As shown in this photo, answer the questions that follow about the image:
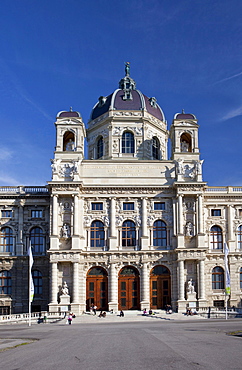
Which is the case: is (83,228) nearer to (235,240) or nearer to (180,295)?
(180,295)

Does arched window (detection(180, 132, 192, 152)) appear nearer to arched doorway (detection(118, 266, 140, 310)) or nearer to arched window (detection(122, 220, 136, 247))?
arched window (detection(122, 220, 136, 247))

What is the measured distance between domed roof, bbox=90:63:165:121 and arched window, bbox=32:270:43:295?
81.7 feet

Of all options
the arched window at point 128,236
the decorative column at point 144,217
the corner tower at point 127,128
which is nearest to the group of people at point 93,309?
the arched window at point 128,236

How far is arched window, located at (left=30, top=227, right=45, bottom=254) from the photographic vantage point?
64.9m

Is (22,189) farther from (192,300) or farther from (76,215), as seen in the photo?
(192,300)

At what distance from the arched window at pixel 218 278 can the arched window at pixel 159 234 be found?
774 centimetres

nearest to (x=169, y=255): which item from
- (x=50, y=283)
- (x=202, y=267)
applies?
(x=202, y=267)

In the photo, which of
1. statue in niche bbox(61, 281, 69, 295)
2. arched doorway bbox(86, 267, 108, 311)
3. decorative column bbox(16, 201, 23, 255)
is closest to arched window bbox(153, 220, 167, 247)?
arched doorway bbox(86, 267, 108, 311)

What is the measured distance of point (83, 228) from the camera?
62.8m

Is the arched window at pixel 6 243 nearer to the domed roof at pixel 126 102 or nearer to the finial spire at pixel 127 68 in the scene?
the domed roof at pixel 126 102

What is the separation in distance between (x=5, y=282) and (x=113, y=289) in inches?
558

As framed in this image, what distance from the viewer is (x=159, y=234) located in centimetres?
6372

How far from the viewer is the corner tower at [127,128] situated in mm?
70688

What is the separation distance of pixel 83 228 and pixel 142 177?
32.9 feet
